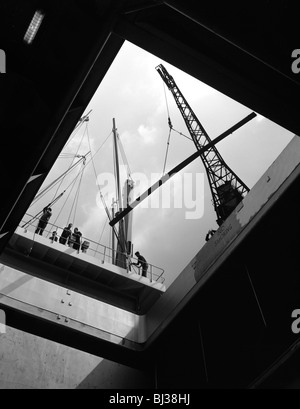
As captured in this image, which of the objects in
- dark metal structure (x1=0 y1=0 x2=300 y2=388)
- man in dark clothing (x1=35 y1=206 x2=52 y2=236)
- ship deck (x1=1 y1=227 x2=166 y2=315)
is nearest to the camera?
dark metal structure (x1=0 y1=0 x2=300 y2=388)

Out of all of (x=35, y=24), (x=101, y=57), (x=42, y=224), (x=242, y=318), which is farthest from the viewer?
(x=42, y=224)

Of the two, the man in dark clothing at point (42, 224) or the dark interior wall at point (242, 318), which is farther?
the man in dark clothing at point (42, 224)

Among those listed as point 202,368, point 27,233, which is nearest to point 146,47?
point 27,233

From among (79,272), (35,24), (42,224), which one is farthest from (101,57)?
(42,224)

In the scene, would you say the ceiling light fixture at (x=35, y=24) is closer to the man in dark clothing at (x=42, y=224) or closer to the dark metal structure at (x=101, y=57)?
the dark metal structure at (x=101, y=57)

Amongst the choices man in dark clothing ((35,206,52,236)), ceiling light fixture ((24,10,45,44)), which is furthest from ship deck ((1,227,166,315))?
ceiling light fixture ((24,10,45,44))

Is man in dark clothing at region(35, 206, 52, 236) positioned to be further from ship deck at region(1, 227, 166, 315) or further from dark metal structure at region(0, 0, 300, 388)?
dark metal structure at region(0, 0, 300, 388)

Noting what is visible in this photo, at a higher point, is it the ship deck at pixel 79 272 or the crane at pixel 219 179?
the crane at pixel 219 179

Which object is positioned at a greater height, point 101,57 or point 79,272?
point 79,272

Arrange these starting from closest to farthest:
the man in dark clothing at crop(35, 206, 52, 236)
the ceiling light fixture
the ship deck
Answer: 1. the ceiling light fixture
2. the ship deck
3. the man in dark clothing at crop(35, 206, 52, 236)

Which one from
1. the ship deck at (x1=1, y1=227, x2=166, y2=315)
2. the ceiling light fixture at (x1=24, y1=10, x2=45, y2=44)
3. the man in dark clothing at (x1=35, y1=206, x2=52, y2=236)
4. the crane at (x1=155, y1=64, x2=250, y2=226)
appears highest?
the crane at (x1=155, y1=64, x2=250, y2=226)

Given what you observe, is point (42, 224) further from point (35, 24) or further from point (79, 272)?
point (35, 24)

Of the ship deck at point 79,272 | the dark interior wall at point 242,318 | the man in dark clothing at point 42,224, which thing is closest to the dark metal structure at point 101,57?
the dark interior wall at point 242,318
